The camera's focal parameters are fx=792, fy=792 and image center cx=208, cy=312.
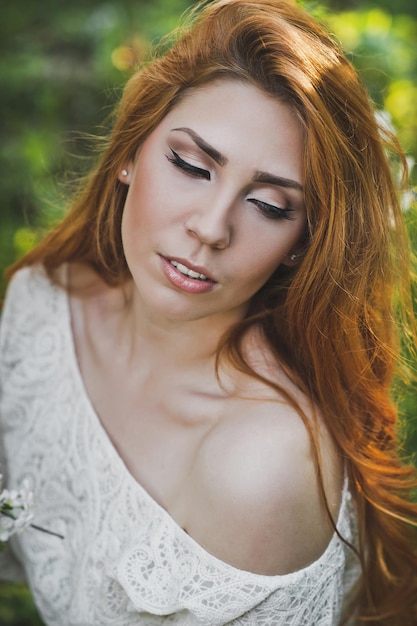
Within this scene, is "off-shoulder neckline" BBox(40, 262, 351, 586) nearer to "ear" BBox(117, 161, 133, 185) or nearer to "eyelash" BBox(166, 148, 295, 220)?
"ear" BBox(117, 161, 133, 185)

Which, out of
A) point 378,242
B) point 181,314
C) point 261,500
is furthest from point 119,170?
point 261,500

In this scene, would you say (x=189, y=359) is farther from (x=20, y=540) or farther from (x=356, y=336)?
(x=20, y=540)

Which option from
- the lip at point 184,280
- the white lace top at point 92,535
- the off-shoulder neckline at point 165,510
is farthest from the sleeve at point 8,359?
the lip at point 184,280

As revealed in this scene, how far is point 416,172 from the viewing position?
2.90 metres

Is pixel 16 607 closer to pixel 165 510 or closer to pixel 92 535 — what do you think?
pixel 92 535

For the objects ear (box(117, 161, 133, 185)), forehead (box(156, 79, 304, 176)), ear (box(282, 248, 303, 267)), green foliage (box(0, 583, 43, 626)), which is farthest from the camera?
green foliage (box(0, 583, 43, 626))

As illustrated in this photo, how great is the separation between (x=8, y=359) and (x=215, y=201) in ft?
3.66

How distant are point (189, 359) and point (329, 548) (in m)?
0.64

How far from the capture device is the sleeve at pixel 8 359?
262 cm

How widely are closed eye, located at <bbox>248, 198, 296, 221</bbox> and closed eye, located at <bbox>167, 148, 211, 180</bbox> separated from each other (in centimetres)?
12

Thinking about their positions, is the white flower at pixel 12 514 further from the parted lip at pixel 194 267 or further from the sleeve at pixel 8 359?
the sleeve at pixel 8 359

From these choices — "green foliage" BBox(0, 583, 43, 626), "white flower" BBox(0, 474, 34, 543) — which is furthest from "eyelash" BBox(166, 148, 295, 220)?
"green foliage" BBox(0, 583, 43, 626)

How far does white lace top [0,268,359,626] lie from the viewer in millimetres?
1918

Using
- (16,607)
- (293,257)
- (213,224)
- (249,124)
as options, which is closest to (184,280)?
(213,224)
